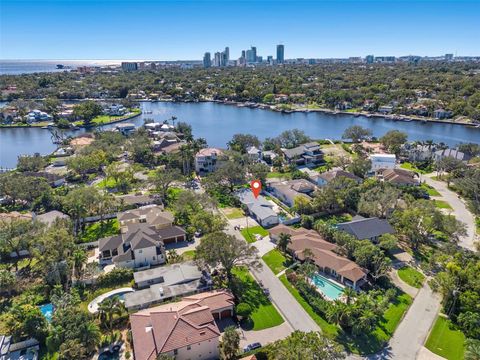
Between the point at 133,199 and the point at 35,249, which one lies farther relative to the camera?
the point at 133,199

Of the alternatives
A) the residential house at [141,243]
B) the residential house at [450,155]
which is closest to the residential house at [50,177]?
the residential house at [141,243]

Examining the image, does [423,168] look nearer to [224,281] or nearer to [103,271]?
[224,281]

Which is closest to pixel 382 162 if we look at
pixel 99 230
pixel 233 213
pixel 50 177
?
pixel 233 213

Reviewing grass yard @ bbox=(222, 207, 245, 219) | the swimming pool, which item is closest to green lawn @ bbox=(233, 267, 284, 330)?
the swimming pool

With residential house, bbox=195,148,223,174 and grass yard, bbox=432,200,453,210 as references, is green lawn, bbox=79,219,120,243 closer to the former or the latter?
residential house, bbox=195,148,223,174

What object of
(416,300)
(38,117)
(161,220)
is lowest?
(416,300)

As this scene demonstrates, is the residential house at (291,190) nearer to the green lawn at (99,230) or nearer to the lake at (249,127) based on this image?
the green lawn at (99,230)

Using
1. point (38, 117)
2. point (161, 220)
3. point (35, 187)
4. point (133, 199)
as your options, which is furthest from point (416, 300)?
point (38, 117)
